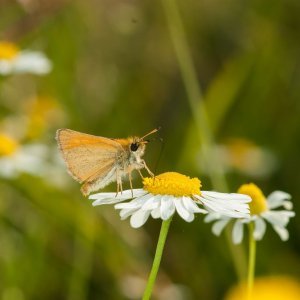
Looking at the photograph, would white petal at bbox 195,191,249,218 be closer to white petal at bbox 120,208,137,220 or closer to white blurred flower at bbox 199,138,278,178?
white petal at bbox 120,208,137,220

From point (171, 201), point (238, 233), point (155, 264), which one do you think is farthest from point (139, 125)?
point (155, 264)

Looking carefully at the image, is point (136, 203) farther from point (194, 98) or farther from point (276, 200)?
point (194, 98)

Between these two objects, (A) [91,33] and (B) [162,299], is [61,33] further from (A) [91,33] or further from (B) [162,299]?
(B) [162,299]

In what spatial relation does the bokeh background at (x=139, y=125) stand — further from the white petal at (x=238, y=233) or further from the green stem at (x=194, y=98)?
the white petal at (x=238, y=233)

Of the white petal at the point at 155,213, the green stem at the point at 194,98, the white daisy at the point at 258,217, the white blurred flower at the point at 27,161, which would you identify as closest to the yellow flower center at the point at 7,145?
the white blurred flower at the point at 27,161

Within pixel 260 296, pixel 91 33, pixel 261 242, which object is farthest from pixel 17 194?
pixel 260 296

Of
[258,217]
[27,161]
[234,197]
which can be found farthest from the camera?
[27,161]
